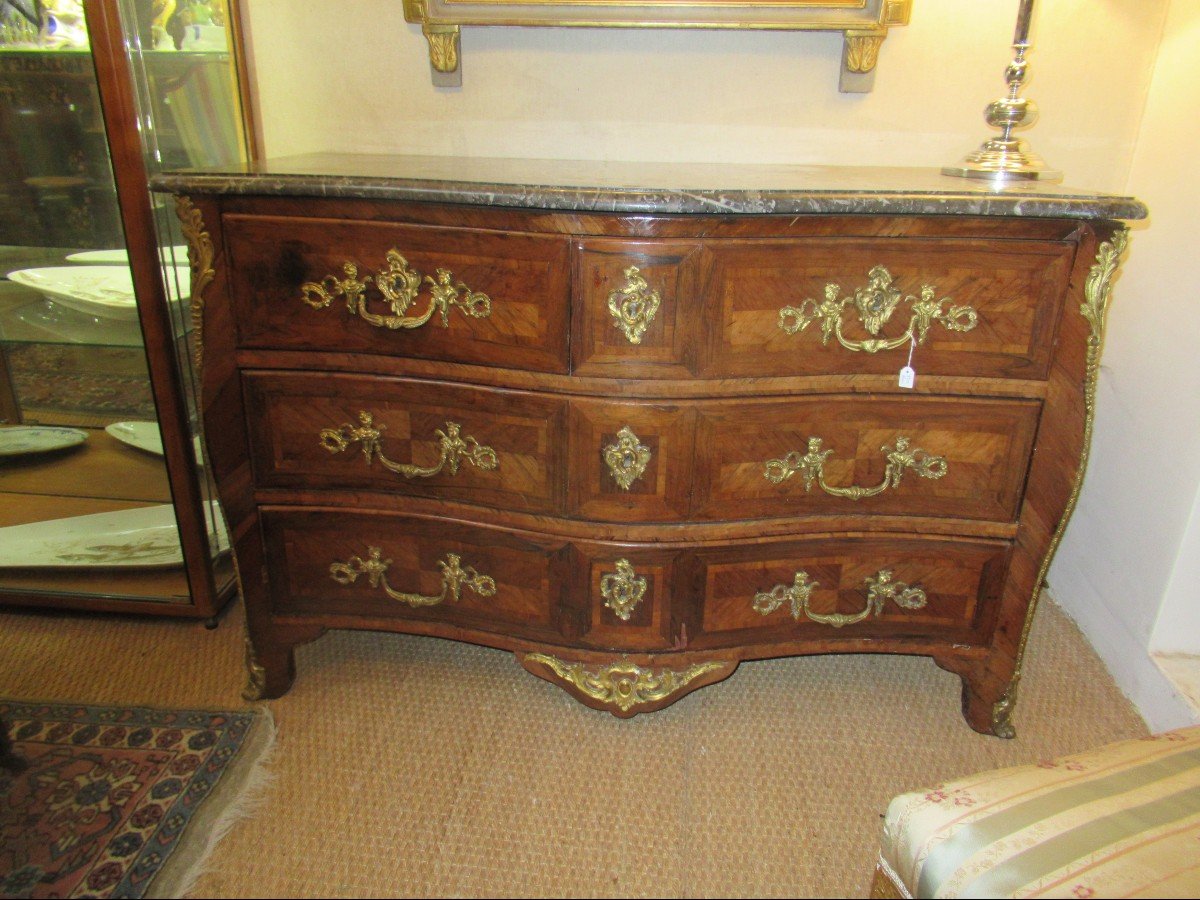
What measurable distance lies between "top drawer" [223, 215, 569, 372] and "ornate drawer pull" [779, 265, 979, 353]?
0.35 meters

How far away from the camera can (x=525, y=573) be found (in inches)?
54.2

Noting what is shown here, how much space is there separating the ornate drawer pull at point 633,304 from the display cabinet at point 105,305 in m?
0.93

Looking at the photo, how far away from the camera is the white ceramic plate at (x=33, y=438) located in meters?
1.86

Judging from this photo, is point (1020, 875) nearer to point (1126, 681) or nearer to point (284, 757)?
point (1126, 681)

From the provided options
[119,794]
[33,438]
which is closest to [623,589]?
[119,794]

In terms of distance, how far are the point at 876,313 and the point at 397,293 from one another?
70 cm

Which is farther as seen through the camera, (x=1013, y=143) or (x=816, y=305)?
(x=1013, y=143)

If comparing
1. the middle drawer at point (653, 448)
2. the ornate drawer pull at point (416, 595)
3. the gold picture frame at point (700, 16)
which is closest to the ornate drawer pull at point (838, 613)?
the middle drawer at point (653, 448)

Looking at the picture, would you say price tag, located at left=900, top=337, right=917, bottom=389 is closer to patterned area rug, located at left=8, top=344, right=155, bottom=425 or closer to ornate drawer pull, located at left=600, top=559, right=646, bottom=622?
ornate drawer pull, located at left=600, top=559, right=646, bottom=622

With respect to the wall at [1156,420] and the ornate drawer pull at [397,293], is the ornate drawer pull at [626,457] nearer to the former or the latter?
the ornate drawer pull at [397,293]

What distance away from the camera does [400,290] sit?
122 centimetres

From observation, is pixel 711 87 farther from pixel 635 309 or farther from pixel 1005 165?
pixel 635 309

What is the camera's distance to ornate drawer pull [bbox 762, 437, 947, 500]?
4.20ft

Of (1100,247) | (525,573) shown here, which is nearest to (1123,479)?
(1100,247)
